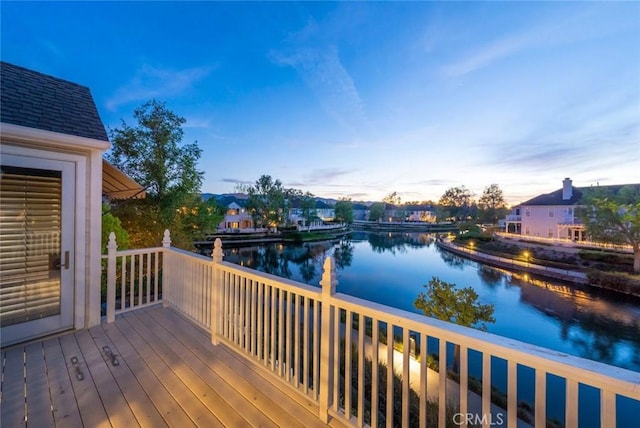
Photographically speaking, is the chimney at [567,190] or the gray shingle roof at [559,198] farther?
the chimney at [567,190]

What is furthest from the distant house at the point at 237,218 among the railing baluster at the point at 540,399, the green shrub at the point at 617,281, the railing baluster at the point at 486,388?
the railing baluster at the point at 540,399

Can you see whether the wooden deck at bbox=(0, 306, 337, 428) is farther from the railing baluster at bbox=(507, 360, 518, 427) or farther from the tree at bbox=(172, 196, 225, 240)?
the tree at bbox=(172, 196, 225, 240)

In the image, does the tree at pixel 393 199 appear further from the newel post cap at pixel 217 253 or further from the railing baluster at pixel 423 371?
the railing baluster at pixel 423 371

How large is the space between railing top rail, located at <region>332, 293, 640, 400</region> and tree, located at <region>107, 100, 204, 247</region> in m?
9.81

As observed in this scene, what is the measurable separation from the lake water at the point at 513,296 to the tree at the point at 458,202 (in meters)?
32.1

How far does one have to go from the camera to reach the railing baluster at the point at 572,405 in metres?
0.92

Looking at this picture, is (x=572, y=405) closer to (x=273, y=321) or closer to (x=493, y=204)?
(x=273, y=321)

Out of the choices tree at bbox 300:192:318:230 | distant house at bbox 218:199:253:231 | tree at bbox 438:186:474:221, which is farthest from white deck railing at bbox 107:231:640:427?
tree at bbox 438:186:474:221

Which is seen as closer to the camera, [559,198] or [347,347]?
[347,347]

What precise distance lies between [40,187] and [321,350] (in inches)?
132

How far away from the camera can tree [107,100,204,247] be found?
915 centimetres

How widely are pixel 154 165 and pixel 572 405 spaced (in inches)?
434

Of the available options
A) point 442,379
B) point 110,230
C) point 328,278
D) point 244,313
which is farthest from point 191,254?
point 110,230

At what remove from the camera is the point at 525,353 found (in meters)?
1.01
